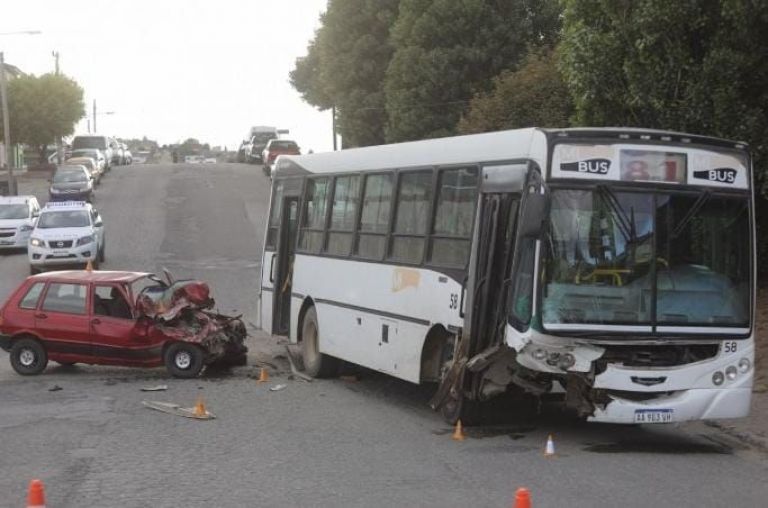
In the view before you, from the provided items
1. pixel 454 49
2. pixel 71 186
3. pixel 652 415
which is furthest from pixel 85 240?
pixel 652 415

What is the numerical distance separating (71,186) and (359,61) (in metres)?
12.8

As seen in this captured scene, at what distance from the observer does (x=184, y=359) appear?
17453 millimetres

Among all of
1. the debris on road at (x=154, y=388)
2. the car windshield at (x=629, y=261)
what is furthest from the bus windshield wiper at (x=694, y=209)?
the debris on road at (x=154, y=388)

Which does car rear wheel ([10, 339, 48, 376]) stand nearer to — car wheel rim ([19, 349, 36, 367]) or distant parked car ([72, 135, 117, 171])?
car wheel rim ([19, 349, 36, 367])

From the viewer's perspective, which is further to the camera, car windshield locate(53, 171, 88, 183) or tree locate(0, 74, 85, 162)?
tree locate(0, 74, 85, 162)

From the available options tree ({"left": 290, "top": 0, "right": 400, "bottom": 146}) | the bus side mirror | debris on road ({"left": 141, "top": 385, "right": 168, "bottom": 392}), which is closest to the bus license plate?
the bus side mirror

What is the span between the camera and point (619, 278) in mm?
11352

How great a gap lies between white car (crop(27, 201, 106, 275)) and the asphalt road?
12.8 metres

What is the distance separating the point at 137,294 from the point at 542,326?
335 inches

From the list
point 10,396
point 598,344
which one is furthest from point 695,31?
point 10,396

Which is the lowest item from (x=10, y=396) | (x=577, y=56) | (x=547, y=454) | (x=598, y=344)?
(x=10, y=396)

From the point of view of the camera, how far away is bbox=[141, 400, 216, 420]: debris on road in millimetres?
13516

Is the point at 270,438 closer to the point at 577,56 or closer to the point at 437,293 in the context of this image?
the point at 437,293

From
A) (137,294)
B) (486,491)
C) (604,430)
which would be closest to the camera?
(486,491)
